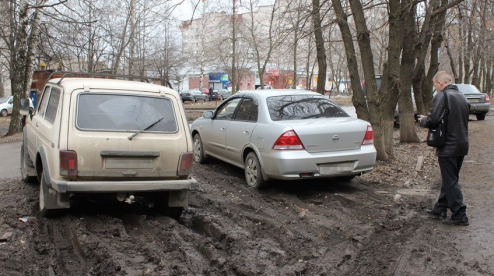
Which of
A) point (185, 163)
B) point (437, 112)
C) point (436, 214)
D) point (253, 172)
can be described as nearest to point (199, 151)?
point (253, 172)

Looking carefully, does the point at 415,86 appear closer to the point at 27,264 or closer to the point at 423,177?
the point at 423,177

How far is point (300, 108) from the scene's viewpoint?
24.2ft

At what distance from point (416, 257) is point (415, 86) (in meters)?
11.2

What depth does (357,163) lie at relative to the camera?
22.6 feet

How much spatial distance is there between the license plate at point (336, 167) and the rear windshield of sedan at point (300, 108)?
0.91 meters

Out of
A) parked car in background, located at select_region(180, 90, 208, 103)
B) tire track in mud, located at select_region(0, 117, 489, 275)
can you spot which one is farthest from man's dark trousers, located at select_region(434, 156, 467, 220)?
parked car in background, located at select_region(180, 90, 208, 103)

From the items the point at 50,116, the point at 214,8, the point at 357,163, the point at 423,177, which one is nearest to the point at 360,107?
the point at 423,177

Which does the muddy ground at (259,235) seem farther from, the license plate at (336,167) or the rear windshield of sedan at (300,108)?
the rear windshield of sedan at (300,108)

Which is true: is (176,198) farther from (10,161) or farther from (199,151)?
(10,161)

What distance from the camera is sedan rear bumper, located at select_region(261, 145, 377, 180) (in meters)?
6.49

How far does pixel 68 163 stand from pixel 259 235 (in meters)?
2.15

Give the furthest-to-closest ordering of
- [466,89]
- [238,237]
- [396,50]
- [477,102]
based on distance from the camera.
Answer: [466,89]
[477,102]
[396,50]
[238,237]

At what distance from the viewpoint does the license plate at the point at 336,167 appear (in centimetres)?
665

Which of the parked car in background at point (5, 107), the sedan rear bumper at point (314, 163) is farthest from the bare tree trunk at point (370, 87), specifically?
the parked car in background at point (5, 107)
